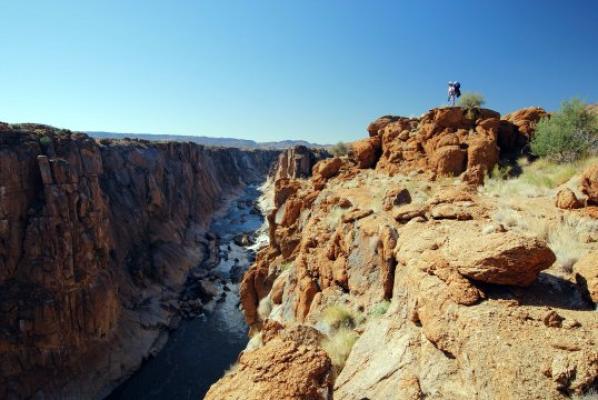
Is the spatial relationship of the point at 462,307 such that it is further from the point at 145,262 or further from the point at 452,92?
the point at 145,262

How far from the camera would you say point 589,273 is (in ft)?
20.3

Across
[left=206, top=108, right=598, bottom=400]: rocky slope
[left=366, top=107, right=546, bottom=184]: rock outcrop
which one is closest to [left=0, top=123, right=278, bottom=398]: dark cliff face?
[left=206, top=108, right=598, bottom=400]: rocky slope

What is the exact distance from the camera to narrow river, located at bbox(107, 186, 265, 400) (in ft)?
92.1

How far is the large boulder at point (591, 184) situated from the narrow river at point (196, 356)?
23.9 m

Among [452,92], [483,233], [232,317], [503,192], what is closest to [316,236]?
[503,192]

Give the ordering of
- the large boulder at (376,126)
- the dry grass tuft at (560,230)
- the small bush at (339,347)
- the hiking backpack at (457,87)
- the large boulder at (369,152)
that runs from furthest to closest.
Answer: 1. the large boulder at (376,126)
2. the large boulder at (369,152)
3. the hiking backpack at (457,87)
4. the small bush at (339,347)
5. the dry grass tuft at (560,230)

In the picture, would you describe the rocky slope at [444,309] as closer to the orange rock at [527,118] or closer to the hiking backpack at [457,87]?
the orange rock at [527,118]

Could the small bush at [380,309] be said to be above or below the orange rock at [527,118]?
below

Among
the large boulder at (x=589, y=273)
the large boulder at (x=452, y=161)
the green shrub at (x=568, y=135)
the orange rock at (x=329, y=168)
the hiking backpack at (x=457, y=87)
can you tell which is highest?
the hiking backpack at (x=457, y=87)

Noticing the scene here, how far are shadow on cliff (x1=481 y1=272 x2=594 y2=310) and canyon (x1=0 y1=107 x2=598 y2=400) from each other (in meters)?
0.03

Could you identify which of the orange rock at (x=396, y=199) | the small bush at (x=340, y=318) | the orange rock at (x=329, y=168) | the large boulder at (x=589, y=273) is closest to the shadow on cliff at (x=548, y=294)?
the large boulder at (x=589, y=273)

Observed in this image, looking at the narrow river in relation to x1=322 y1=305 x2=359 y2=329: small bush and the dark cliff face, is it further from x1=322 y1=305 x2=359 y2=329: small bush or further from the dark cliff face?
x1=322 y1=305 x2=359 y2=329: small bush

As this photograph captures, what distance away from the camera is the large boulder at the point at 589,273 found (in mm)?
5934

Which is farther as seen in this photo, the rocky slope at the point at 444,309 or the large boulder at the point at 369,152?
the large boulder at the point at 369,152
